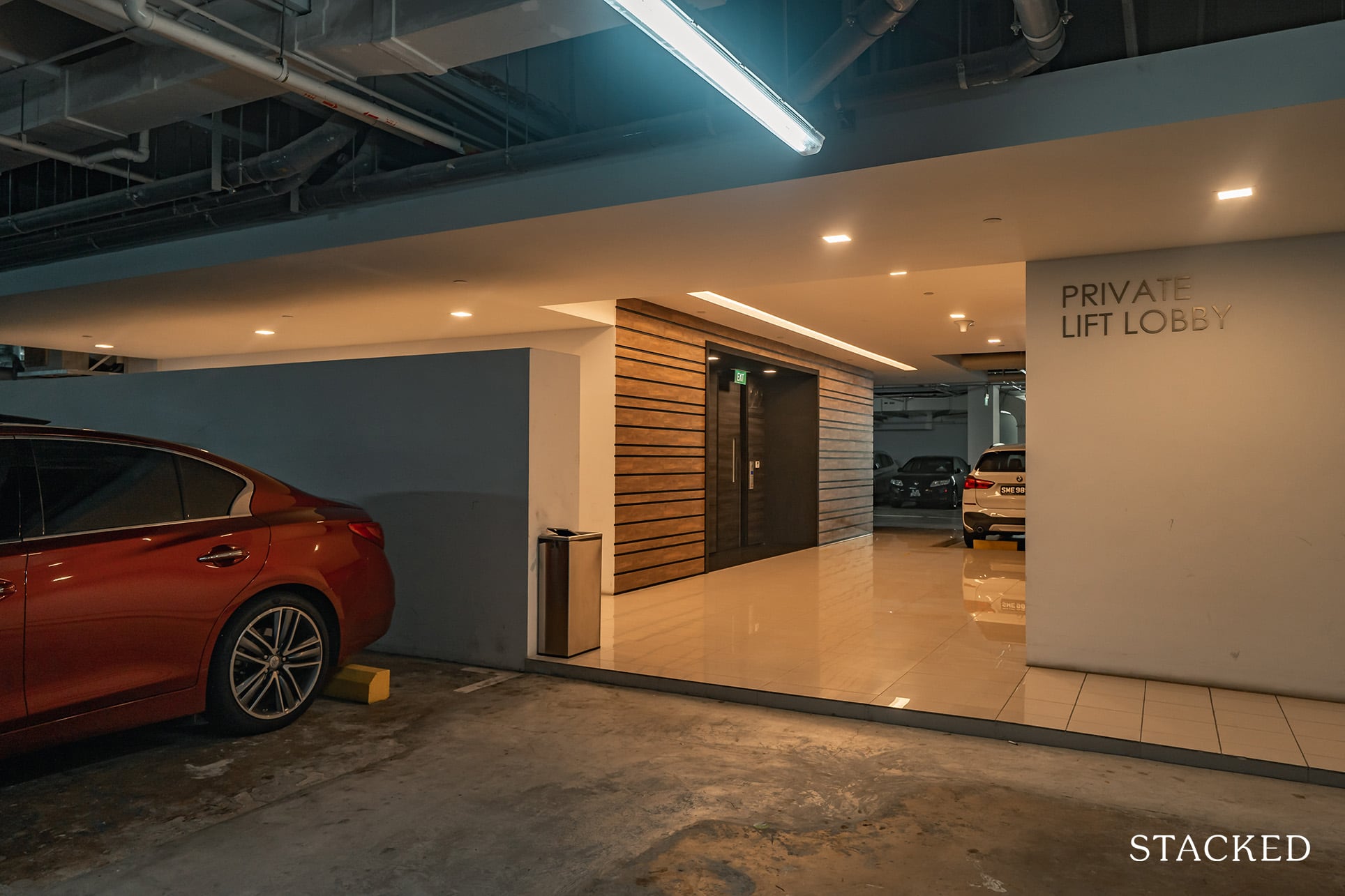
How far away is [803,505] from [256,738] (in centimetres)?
910

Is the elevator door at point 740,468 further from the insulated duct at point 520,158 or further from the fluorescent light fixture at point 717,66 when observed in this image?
the fluorescent light fixture at point 717,66

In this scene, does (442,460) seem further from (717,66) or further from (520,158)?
(717,66)

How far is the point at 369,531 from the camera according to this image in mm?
4500

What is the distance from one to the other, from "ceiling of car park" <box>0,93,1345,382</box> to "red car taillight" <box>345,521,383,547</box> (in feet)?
5.57

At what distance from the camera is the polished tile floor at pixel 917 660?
4.14 meters

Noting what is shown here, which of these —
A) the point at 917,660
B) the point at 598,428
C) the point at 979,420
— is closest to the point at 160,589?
the point at 917,660

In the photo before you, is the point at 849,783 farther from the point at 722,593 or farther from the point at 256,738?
the point at 722,593

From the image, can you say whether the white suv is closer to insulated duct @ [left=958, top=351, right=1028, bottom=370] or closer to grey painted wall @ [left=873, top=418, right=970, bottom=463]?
insulated duct @ [left=958, top=351, right=1028, bottom=370]

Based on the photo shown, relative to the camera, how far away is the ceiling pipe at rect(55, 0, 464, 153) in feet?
9.96

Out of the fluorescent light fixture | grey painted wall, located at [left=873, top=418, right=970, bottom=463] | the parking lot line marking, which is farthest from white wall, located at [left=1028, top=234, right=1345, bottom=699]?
grey painted wall, located at [left=873, top=418, right=970, bottom=463]

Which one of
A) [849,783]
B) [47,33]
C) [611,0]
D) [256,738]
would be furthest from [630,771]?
[47,33]

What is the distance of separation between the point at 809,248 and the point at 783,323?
170 inches

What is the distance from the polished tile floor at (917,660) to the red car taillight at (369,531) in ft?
4.79

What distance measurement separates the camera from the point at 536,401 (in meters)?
5.45
